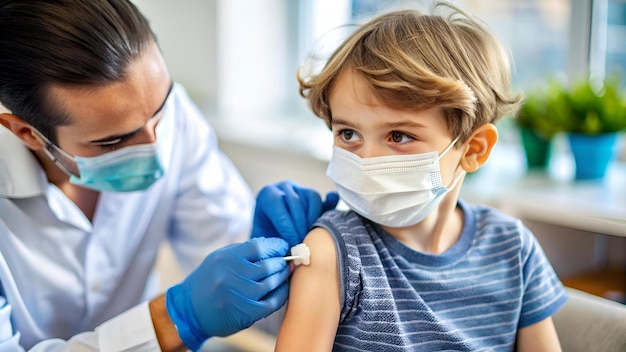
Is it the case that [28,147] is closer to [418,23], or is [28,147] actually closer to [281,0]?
[418,23]

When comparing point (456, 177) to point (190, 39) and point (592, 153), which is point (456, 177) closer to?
point (592, 153)

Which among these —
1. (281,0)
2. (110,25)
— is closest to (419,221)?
(110,25)

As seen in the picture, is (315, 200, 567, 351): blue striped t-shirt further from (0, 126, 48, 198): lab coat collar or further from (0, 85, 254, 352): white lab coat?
(0, 126, 48, 198): lab coat collar

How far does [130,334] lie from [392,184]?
560 mm

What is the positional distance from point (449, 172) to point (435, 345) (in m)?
0.30

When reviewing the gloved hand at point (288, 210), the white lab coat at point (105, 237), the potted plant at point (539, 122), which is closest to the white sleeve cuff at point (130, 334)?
the white lab coat at point (105, 237)

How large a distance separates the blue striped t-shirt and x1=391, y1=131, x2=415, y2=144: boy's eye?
17 cm

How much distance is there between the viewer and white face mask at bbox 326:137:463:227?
4.09ft

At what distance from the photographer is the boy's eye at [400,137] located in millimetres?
1256

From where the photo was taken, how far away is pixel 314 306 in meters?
1.23

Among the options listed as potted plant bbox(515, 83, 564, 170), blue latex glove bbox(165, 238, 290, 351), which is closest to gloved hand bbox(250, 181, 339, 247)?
blue latex glove bbox(165, 238, 290, 351)

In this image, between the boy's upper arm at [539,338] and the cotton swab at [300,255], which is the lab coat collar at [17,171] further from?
the boy's upper arm at [539,338]

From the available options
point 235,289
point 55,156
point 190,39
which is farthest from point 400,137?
point 190,39

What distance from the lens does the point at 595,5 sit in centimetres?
232
